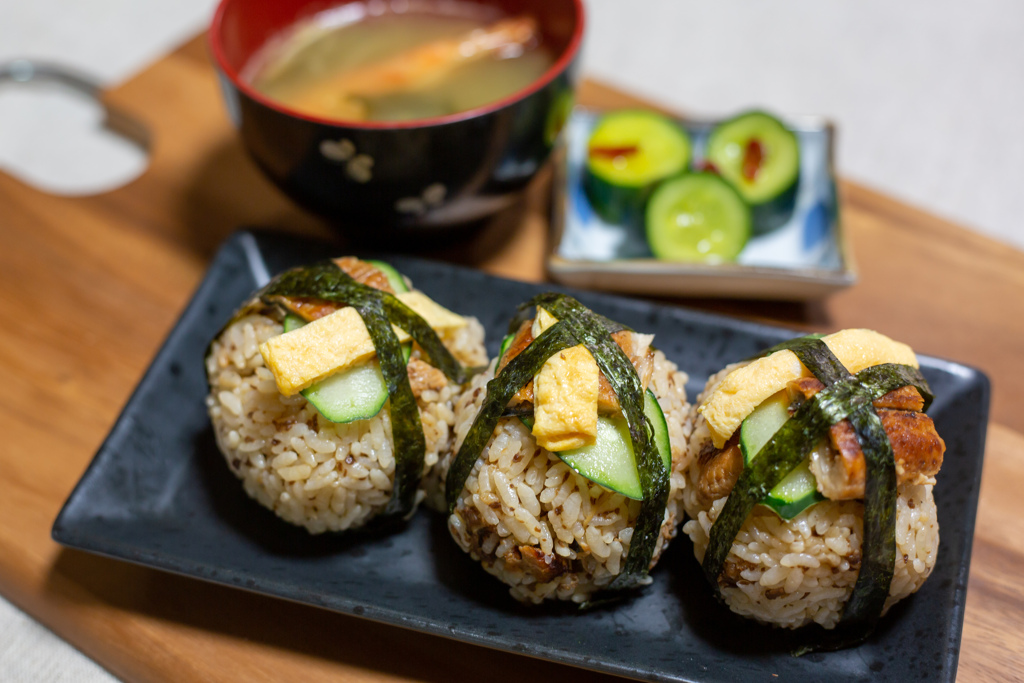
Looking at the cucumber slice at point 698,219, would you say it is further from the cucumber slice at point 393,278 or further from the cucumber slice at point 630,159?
the cucumber slice at point 393,278

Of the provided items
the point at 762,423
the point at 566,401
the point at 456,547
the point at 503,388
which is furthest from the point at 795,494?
the point at 456,547

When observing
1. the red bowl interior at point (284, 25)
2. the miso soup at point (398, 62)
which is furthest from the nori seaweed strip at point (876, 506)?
the miso soup at point (398, 62)

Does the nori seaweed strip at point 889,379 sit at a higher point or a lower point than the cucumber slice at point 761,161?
higher

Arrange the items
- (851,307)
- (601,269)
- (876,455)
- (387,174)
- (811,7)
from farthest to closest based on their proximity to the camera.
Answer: (811,7) → (851,307) → (601,269) → (387,174) → (876,455)

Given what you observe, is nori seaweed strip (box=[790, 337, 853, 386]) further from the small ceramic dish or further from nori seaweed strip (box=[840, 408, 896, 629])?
the small ceramic dish

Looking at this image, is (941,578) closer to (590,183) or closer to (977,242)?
(977,242)

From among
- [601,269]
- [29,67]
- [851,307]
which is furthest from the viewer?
[29,67]

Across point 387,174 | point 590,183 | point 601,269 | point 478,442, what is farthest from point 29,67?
point 478,442
